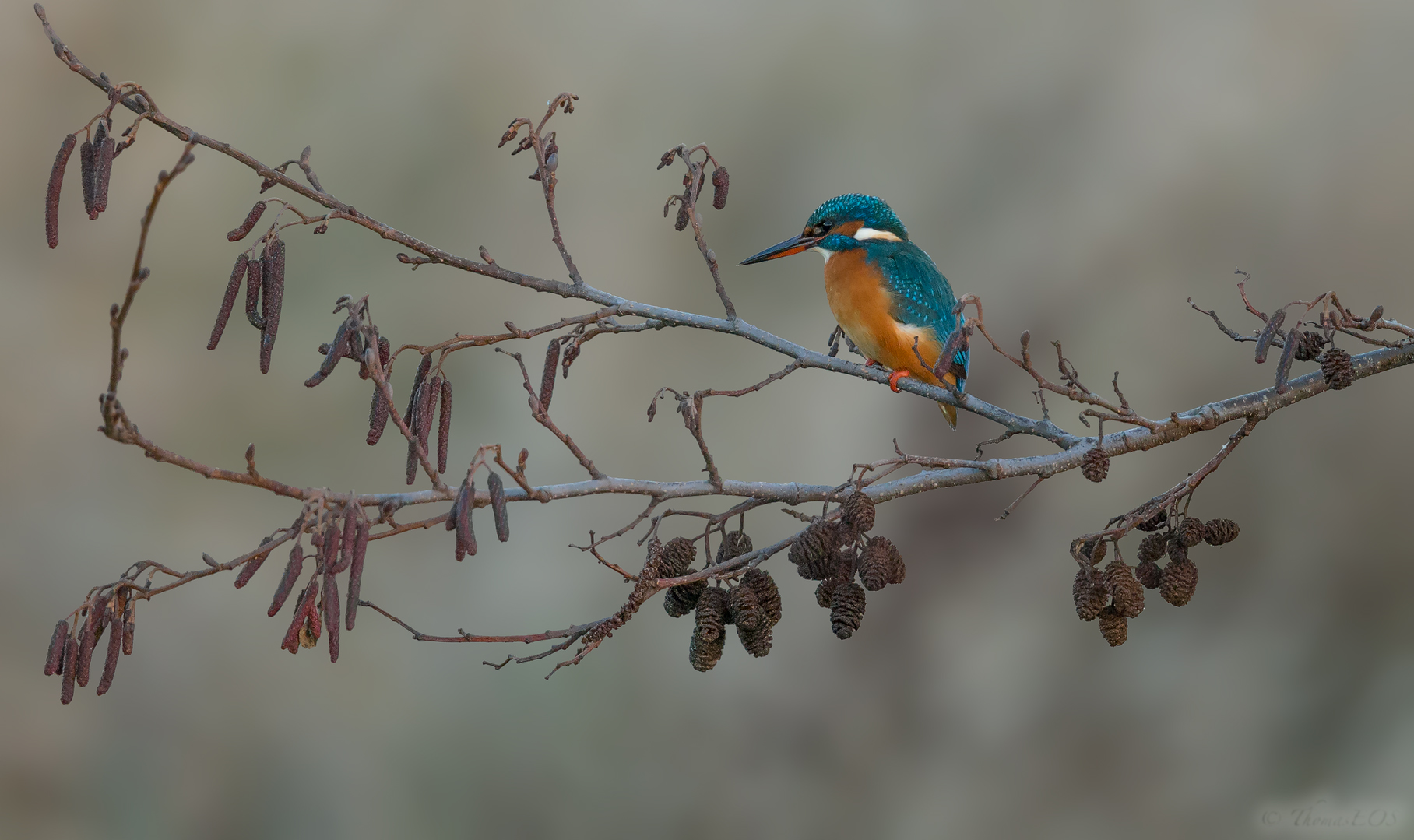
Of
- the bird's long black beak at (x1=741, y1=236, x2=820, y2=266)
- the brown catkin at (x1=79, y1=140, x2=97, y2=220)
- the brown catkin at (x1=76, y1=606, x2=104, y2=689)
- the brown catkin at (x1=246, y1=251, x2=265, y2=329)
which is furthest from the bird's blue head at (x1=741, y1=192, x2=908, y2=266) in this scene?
the brown catkin at (x1=76, y1=606, x2=104, y2=689)

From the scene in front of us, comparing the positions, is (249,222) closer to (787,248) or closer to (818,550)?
(818,550)

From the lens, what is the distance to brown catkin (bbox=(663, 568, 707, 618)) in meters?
1.49

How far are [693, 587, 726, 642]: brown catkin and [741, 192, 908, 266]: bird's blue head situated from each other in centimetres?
128

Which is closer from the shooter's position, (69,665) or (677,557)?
(69,665)

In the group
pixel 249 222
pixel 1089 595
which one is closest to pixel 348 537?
pixel 249 222

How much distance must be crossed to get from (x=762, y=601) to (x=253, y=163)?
0.85 meters

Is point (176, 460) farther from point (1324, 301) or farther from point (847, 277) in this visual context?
point (847, 277)

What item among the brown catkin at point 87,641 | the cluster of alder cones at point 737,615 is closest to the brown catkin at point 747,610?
the cluster of alder cones at point 737,615

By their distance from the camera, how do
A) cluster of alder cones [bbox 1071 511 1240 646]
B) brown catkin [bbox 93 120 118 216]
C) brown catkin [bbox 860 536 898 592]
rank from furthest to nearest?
1. cluster of alder cones [bbox 1071 511 1240 646]
2. brown catkin [bbox 860 536 898 592]
3. brown catkin [bbox 93 120 118 216]

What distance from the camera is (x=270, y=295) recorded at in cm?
126

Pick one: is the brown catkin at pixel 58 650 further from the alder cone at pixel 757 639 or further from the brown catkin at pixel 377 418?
the alder cone at pixel 757 639

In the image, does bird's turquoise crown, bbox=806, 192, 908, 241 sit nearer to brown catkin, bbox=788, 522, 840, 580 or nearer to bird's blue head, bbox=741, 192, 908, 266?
bird's blue head, bbox=741, 192, 908, 266

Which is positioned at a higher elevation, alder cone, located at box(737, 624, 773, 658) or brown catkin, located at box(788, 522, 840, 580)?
brown catkin, located at box(788, 522, 840, 580)

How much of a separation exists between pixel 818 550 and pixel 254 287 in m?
0.75
